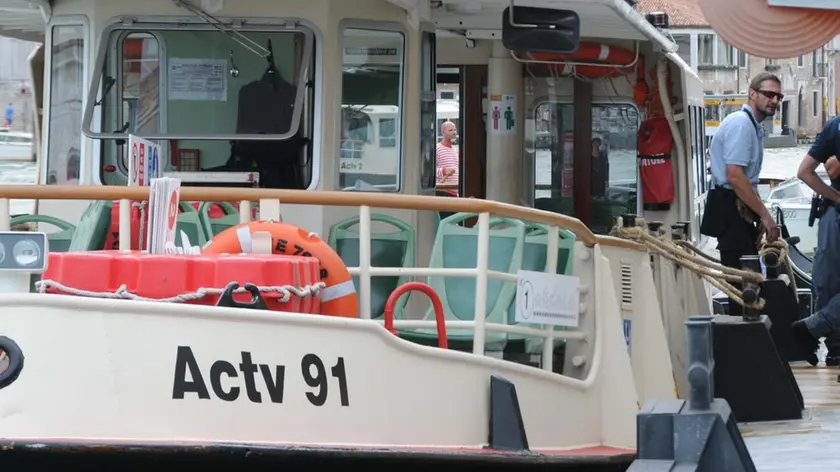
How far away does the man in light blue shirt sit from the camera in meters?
8.84

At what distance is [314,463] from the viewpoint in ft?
15.1

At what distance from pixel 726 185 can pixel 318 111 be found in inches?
126

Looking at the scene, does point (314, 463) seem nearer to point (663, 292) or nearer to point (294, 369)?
point (294, 369)

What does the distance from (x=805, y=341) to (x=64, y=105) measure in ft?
15.8

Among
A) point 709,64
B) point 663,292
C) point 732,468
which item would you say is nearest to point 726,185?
point 663,292

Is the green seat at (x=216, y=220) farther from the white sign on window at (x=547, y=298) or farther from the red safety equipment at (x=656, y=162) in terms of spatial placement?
the red safety equipment at (x=656, y=162)

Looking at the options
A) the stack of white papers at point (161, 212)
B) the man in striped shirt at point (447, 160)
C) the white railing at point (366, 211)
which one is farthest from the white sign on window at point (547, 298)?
the man in striped shirt at point (447, 160)

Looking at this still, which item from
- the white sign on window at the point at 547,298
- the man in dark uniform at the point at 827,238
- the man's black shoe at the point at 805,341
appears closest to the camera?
the white sign on window at the point at 547,298

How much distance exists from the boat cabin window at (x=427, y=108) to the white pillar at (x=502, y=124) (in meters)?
2.59

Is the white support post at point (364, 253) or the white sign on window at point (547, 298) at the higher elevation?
the white support post at point (364, 253)

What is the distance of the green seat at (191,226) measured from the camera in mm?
6109

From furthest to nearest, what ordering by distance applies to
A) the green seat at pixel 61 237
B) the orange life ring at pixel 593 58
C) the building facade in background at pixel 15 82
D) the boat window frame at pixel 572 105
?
the building facade in background at pixel 15 82, the boat window frame at pixel 572 105, the orange life ring at pixel 593 58, the green seat at pixel 61 237

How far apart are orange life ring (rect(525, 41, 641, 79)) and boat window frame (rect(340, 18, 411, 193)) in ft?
9.63

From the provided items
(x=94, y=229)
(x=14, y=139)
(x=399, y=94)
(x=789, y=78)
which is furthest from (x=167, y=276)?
(x=789, y=78)
